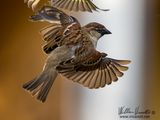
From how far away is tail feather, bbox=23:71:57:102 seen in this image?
3.57ft

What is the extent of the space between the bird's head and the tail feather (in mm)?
207

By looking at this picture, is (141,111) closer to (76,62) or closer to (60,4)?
(76,62)

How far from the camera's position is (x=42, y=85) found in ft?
3.56

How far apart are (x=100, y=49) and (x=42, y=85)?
0.83ft

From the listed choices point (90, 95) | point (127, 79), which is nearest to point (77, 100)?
point (90, 95)

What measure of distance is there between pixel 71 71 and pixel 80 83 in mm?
55

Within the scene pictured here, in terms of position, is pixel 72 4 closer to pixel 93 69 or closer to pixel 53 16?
pixel 53 16

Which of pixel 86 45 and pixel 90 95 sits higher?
pixel 86 45

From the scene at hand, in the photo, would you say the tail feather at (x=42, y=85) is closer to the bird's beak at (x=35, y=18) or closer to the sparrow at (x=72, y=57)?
the sparrow at (x=72, y=57)

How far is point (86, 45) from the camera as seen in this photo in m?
1.11

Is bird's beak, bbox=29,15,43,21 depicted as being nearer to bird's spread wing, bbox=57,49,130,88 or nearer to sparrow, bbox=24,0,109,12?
sparrow, bbox=24,0,109,12

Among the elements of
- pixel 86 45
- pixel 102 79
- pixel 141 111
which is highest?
pixel 86 45
